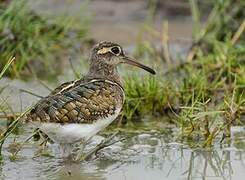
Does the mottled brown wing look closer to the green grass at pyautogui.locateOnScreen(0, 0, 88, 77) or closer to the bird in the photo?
the bird

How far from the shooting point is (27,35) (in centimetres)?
876

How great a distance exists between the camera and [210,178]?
19.6 ft

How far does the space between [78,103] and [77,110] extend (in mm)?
77

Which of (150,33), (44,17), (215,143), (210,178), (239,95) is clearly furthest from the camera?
(150,33)

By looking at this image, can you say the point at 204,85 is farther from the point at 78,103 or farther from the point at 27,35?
A: the point at 27,35

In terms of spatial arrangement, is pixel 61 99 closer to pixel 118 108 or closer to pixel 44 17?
pixel 118 108

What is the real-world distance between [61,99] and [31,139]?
0.85m

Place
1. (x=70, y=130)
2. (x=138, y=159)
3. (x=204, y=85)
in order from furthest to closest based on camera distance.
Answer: (x=204, y=85)
(x=138, y=159)
(x=70, y=130)

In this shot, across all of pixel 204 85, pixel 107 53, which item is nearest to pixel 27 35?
pixel 107 53

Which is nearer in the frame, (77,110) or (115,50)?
(77,110)

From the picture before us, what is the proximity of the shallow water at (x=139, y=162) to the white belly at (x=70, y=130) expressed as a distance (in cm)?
20

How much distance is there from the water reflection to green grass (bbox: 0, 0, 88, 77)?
1.95m

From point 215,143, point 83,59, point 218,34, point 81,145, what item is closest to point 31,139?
point 81,145

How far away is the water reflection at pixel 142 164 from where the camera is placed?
606cm
